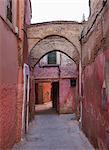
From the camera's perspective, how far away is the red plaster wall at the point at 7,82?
7301mm

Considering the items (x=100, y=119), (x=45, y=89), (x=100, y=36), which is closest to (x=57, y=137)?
(x=100, y=119)

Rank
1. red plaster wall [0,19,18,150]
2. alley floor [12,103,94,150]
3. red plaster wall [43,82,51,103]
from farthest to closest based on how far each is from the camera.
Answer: red plaster wall [43,82,51,103] → alley floor [12,103,94,150] → red plaster wall [0,19,18,150]

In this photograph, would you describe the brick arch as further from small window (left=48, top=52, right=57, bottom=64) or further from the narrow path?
the narrow path

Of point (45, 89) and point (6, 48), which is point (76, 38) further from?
point (45, 89)

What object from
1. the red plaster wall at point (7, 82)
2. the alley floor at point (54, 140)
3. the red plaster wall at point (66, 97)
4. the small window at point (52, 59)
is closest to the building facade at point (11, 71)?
the red plaster wall at point (7, 82)

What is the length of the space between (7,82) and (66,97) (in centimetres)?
1332

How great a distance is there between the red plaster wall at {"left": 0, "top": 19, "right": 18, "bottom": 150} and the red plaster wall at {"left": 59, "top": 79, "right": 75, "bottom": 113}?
11.2m

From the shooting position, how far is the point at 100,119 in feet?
25.3

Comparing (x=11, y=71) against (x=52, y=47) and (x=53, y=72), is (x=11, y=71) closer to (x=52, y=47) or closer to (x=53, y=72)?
(x=52, y=47)

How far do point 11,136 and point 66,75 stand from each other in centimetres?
1241

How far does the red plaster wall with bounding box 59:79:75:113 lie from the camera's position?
20.8 meters

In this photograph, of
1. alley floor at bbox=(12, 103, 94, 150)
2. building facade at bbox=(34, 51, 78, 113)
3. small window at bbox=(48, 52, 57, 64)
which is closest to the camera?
alley floor at bbox=(12, 103, 94, 150)

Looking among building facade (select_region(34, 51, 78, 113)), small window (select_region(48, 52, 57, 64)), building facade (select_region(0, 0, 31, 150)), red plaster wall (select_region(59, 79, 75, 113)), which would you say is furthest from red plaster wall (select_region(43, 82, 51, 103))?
building facade (select_region(0, 0, 31, 150))

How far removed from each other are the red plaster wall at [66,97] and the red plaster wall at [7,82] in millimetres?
11227
